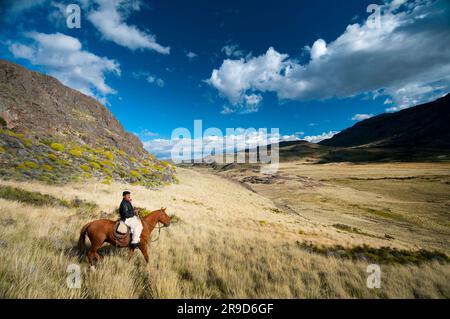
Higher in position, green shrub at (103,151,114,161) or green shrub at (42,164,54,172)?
green shrub at (103,151,114,161)

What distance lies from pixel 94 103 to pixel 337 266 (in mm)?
49430

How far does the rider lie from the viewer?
22.4 ft

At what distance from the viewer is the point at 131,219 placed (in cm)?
698

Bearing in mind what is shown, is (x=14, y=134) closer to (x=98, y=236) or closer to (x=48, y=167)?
(x=48, y=167)

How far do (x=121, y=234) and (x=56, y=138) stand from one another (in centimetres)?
2758

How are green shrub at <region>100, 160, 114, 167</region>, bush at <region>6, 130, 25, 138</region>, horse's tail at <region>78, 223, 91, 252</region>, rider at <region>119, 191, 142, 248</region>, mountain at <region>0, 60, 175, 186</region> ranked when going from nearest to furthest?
1. horse's tail at <region>78, 223, 91, 252</region>
2. rider at <region>119, 191, 142, 248</region>
3. mountain at <region>0, 60, 175, 186</region>
4. bush at <region>6, 130, 25, 138</region>
5. green shrub at <region>100, 160, 114, 167</region>

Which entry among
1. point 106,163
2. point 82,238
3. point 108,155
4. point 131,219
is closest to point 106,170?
point 106,163

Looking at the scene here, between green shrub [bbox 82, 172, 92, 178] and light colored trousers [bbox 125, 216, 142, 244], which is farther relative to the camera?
green shrub [bbox 82, 172, 92, 178]

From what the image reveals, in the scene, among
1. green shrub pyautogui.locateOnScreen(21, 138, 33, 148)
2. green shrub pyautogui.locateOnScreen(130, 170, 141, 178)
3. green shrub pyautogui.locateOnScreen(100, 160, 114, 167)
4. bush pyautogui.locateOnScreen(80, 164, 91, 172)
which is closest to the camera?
green shrub pyautogui.locateOnScreen(21, 138, 33, 148)

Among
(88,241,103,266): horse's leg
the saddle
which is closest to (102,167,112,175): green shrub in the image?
the saddle

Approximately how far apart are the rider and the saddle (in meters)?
0.11

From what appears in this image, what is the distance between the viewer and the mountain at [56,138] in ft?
69.5

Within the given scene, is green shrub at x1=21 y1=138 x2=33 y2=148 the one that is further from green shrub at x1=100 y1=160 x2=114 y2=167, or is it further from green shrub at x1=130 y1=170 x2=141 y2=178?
green shrub at x1=130 y1=170 x2=141 y2=178
